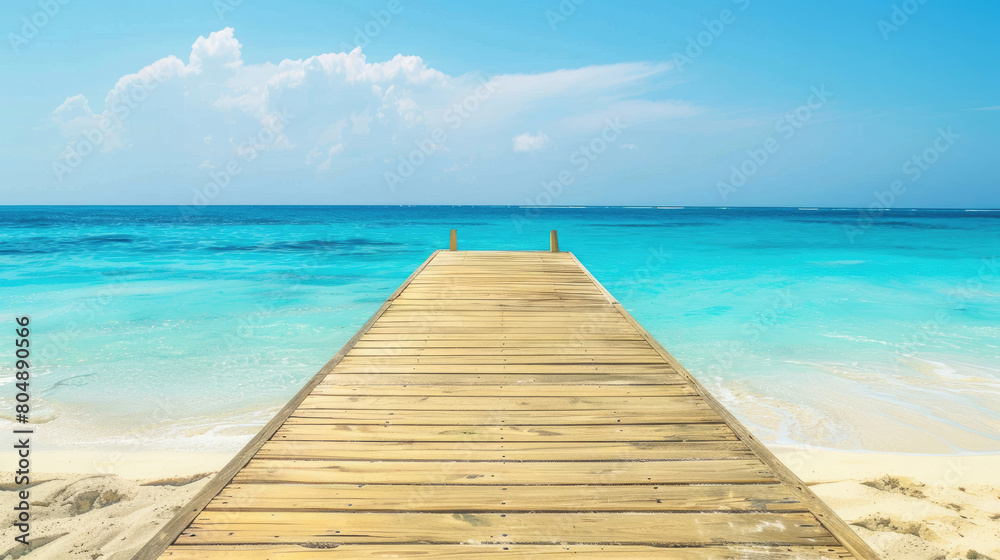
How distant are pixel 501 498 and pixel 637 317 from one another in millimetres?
8818

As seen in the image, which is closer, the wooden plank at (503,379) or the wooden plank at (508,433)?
the wooden plank at (508,433)

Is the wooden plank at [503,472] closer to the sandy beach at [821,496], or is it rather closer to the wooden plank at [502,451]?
the wooden plank at [502,451]

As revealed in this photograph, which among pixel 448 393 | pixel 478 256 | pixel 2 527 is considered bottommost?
pixel 2 527

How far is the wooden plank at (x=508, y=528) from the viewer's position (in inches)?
75.0

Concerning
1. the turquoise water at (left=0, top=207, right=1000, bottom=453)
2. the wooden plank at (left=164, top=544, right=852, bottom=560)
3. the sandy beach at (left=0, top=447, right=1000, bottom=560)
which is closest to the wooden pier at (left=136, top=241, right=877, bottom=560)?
the wooden plank at (left=164, top=544, right=852, bottom=560)

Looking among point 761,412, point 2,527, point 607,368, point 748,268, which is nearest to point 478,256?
point 761,412

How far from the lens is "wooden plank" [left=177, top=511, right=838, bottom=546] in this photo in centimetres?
191

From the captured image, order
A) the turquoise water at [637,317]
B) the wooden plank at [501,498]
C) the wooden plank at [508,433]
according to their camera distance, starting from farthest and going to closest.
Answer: the turquoise water at [637,317] → the wooden plank at [508,433] → the wooden plank at [501,498]

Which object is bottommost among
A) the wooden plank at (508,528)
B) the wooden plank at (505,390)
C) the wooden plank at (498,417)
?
the wooden plank at (508,528)

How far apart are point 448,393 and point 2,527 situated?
284cm

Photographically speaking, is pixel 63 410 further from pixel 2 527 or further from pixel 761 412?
pixel 761 412

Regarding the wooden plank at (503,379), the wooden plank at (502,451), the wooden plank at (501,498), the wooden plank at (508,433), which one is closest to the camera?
the wooden plank at (501,498)

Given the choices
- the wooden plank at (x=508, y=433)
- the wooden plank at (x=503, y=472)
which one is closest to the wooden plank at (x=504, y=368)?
the wooden plank at (x=508, y=433)

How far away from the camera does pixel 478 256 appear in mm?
10109
